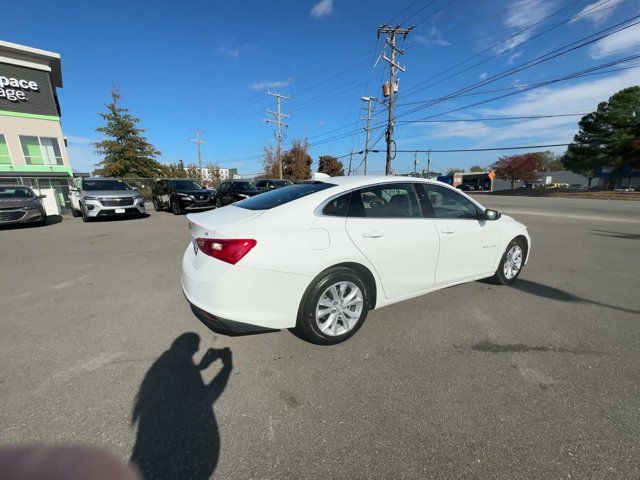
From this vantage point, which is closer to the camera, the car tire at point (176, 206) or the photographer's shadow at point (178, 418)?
the photographer's shadow at point (178, 418)

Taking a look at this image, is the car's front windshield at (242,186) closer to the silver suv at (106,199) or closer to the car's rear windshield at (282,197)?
the silver suv at (106,199)

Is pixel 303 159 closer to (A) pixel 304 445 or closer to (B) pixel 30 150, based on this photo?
(B) pixel 30 150

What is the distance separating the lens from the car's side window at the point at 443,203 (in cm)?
351

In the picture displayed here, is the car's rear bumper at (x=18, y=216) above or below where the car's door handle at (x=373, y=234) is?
below

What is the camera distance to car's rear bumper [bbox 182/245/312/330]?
95.3 inches

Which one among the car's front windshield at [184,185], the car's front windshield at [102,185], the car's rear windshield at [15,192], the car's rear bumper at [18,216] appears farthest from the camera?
the car's front windshield at [184,185]

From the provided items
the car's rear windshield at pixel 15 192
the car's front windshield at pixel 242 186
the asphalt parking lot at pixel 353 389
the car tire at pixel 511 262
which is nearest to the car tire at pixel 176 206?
the car's front windshield at pixel 242 186

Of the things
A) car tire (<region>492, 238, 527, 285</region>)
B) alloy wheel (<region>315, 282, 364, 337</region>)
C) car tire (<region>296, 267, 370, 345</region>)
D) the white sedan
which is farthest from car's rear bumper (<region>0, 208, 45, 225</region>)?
car tire (<region>492, 238, 527, 285</region>)

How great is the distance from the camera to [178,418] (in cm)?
202

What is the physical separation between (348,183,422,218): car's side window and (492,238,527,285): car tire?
1.87 meters

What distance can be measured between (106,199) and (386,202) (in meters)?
11.7

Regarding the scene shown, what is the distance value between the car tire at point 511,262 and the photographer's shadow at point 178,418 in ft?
12.5

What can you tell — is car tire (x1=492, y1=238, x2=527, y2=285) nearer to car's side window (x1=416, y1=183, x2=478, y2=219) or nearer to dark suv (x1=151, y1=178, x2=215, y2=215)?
car's side window (x1=416, y1=183, x2=478, y2=219)

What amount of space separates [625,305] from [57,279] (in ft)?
26.7
